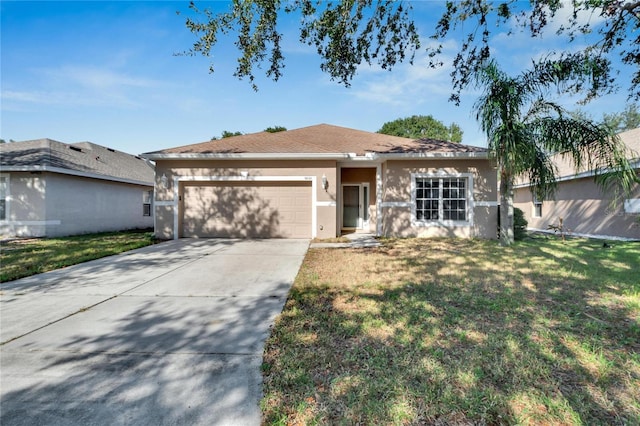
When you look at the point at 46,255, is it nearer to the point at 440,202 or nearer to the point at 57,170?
the point at 57,170

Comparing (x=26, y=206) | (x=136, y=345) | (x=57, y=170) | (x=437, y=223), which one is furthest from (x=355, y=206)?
(x=26, y=206)

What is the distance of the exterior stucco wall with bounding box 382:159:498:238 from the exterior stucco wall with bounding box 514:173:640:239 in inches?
91.6

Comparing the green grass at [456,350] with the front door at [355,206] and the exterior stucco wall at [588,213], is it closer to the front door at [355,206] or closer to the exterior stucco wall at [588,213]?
the front door at [355,206]

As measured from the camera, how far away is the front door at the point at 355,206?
12.9 meters

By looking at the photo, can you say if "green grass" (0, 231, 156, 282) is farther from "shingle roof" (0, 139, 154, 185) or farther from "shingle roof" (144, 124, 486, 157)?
"shingle roof" (144, 124, 486, 157)

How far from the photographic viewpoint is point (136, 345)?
297 centimetres

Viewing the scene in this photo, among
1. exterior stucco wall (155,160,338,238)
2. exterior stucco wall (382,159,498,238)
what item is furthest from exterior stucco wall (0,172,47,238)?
exterior stucco wall (382,159,498,238)

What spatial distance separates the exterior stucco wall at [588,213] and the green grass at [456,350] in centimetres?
828

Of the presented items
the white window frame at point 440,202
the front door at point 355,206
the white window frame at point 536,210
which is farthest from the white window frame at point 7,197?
the white window frame at point 536,210

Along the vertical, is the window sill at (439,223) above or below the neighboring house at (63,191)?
below

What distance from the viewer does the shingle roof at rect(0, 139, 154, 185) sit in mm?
11273

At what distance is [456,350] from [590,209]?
14.8m

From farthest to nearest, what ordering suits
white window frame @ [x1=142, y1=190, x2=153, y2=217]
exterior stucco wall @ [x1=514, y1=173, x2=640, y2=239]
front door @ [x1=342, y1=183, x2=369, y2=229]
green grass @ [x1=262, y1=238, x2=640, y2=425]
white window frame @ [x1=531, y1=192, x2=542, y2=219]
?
1. white window frame @ [x1=531, y1=192, x2=542, y2=219]
2. white window frame @ [x1=142, y1=190, x2=153, y2=217]
3. front door @ [x1=342, y1=183, x2=369, y2=229]
4. exterior stucco wall @ [x1=514, y1=173, x2=640, y2=239]
5. green grass @ [x1=262, y1=238, x2=640, y2=425]

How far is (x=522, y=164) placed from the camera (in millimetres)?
8320
